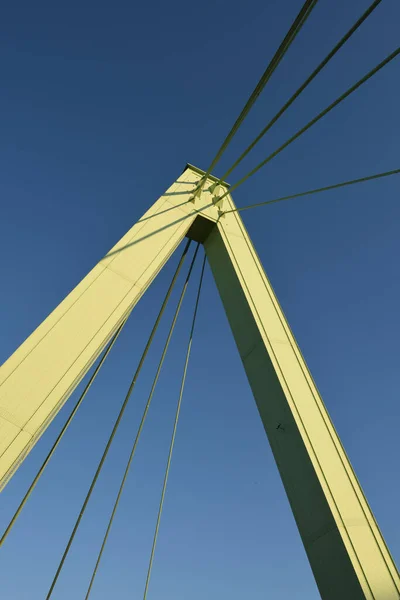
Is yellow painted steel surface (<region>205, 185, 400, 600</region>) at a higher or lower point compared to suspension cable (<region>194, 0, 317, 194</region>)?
lower

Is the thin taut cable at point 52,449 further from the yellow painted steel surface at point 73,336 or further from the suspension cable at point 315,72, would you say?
the suspension cable at point 315,72

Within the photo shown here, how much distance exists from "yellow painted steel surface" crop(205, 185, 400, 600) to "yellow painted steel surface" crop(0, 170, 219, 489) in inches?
49.3

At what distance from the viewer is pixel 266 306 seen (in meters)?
5.45

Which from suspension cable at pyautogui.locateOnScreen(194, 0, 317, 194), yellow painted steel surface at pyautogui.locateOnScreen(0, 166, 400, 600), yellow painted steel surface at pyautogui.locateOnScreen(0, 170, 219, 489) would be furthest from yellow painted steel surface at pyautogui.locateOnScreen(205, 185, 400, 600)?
suspension cable at pyautogui.locateOnScreen(194, 0, 317, 194)

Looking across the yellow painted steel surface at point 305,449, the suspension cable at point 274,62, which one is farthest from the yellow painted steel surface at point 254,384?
the suspension cable at point 274,62

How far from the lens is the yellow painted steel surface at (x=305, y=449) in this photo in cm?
335

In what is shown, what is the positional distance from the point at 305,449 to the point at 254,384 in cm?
107

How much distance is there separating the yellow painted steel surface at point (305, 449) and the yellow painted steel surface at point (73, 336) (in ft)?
4.11

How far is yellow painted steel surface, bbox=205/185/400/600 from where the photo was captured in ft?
11.0

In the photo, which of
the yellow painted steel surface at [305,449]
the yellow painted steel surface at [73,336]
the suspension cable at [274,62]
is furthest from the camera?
the suspension cable at [274,62]

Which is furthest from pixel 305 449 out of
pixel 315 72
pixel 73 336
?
pixel 315 72

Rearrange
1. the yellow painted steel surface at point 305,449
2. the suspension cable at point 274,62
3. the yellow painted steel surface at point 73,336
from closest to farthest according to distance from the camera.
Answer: the yellow painted steel surface at point 305,449 → the yellow painted steel surface at point 73,336 → the suspension cable at point 274,62

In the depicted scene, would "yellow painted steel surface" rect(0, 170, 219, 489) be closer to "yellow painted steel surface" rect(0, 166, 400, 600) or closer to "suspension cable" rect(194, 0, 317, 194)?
"yellow painted steel surface" rect(0, 166, 400, 600)

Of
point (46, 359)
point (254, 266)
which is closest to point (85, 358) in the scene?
point (46, 359)
